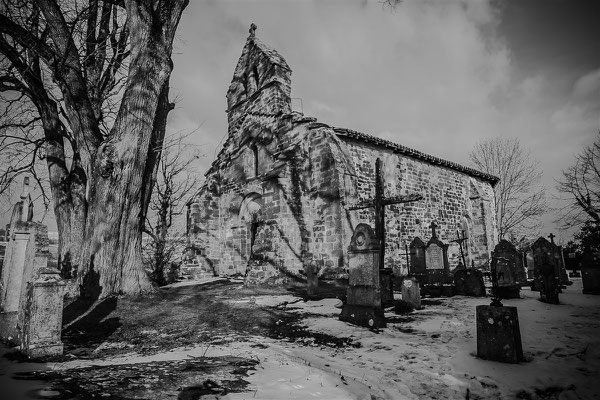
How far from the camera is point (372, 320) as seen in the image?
492 centimetres

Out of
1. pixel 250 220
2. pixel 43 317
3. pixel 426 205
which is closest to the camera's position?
pixel 43 317

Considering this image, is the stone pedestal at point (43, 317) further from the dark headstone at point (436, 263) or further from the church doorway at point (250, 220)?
the church doorway at point (250, 220)

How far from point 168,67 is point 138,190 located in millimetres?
3263

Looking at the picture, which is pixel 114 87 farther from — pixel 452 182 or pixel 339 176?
pixel 452 182

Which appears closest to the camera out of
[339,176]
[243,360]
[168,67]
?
[243,360]

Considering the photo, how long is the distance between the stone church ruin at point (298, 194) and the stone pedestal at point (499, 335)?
22.4ft

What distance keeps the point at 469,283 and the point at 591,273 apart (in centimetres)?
301

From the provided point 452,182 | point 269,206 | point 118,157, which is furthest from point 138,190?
point 452,182

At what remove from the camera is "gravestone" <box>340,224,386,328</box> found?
502cm

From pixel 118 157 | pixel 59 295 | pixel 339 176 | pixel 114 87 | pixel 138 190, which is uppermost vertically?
pixel 114 87

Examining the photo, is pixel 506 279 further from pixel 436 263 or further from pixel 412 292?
pixel 412 292

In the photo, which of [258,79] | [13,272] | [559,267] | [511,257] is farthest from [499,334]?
[258,79]

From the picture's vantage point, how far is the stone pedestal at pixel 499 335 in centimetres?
334

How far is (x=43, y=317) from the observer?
3555 millimetres
